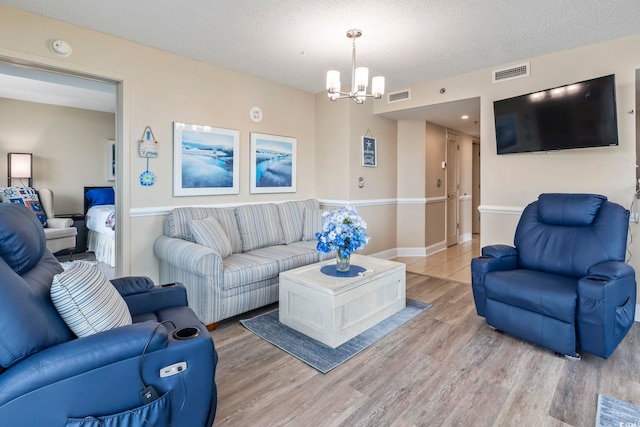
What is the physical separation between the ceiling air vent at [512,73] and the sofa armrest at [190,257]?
350 centimetres

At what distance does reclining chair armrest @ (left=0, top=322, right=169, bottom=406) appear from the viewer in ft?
3.41

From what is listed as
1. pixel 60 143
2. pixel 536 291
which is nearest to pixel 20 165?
pixel 60 143

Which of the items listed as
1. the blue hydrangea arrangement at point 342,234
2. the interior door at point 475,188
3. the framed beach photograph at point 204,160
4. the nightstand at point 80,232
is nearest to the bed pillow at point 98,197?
the nightstand at point 80,232

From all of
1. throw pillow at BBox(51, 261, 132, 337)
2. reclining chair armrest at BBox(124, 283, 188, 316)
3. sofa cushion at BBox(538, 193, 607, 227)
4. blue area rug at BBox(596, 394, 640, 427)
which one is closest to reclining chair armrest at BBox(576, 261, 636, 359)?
blue area rug at BBox(596, 394, 640, 427)

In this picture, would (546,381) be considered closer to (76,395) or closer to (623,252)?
(623,252)

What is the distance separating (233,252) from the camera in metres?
3.45

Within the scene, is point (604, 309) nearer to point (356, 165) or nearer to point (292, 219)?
point (292, 219)

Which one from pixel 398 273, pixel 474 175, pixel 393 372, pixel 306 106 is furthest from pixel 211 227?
pixel 474 175

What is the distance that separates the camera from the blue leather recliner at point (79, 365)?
1056 mm

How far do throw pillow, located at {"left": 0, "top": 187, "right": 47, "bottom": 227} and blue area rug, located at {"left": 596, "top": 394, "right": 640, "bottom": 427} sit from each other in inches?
242

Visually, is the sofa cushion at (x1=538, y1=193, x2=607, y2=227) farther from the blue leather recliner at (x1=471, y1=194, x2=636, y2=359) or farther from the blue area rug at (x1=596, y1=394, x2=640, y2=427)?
the blue area rug at (x1=596, y1=394, x2=640, y2=427)

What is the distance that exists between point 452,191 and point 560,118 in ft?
10.7

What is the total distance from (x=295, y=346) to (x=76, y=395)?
152 cm

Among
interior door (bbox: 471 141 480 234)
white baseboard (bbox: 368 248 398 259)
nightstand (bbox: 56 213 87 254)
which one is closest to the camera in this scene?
white baseboard (bbox: 368 248 398 259)
